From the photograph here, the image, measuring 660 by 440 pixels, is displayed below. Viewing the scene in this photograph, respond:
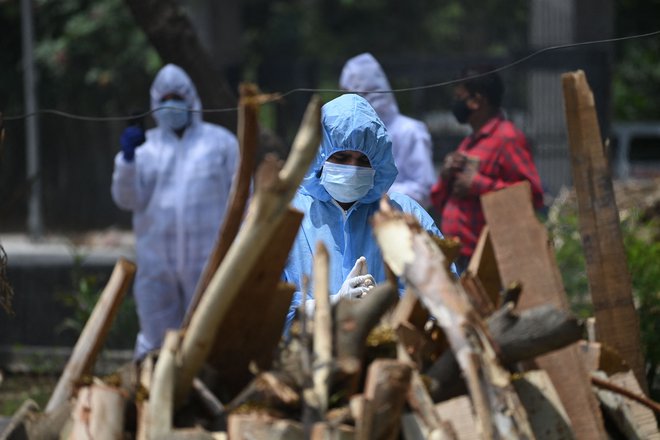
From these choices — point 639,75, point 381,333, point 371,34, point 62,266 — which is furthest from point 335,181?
point 639,75

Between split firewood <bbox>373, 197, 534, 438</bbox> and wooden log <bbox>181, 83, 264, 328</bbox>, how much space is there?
356mm

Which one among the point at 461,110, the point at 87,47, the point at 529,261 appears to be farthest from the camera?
the point at 87,47

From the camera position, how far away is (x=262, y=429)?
2.76m

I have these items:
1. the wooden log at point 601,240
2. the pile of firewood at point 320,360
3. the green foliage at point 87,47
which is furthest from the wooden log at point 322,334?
the green foliage at point 87,47

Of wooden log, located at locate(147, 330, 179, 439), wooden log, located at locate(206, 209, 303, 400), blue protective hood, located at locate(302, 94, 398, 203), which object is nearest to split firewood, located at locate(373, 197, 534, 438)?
wooden log, located at locate(206, 209, 303, 400)

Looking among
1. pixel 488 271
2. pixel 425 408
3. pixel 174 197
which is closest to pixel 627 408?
pixel 488 271

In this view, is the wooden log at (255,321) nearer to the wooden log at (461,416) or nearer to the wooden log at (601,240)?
the wooden log at (461,416)

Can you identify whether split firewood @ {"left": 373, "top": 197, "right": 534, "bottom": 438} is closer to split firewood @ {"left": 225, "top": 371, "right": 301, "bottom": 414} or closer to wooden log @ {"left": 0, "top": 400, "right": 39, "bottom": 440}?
split firewood @ {"left": 225, "top": 371, "right": 301, "bottom": 414}

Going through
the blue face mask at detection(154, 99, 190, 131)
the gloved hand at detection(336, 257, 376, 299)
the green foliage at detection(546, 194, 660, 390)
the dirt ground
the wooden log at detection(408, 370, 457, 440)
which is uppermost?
the blue face mask at detection(154, 99, 190, 131)

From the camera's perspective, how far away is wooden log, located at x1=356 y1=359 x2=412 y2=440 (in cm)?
278

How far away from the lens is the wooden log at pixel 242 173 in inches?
115

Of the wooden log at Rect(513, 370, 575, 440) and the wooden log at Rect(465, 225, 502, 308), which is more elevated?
the wooden log at Rect(465, 225, 502, 308)

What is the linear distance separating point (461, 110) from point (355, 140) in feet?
9.63

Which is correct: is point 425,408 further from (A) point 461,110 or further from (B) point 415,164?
(B) point 415,164
